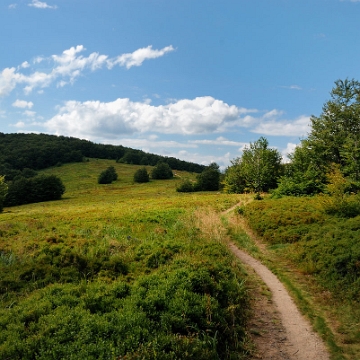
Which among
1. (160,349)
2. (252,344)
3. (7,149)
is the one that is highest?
(7,149)

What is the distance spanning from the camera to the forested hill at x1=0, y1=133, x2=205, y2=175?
133000 mm

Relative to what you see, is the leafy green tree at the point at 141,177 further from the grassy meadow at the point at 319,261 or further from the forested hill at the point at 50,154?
the grassy meadow at the point at 319,261

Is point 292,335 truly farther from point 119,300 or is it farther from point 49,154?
point 49,154

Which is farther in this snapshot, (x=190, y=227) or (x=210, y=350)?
(x=190, y=227)

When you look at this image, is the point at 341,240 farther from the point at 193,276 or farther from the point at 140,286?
the point at 140,286

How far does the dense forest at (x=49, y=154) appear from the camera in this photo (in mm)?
131875

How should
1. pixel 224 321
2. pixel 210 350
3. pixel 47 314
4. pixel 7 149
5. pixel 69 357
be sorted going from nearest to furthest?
pixel 69 357 < pixel 210 350 < pixel 47 314 < pixel 224 321 < pixel 7 149

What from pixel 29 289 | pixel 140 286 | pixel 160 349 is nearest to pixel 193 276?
pixel 140 286

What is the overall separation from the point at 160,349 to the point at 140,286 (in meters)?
2.91

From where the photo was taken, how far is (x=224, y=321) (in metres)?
7.92

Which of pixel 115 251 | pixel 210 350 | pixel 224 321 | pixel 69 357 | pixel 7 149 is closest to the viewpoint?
pixel 69 357

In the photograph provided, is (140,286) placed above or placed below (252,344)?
above

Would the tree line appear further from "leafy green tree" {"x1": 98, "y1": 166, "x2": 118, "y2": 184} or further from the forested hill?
the forested hill

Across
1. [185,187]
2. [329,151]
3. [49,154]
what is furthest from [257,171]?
[49,154]
